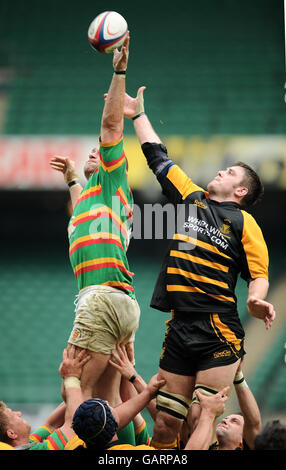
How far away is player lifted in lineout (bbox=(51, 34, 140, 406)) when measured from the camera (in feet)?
13.3

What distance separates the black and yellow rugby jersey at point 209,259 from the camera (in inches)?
156

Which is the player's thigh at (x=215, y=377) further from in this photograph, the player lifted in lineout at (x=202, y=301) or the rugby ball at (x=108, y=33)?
the rugby ball at (x=108, y=33)

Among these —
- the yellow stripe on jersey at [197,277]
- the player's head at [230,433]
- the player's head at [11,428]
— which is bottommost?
the player's head at [230,433]

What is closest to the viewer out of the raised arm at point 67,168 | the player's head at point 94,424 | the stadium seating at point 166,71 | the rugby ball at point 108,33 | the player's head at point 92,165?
the player's head at point 94,424

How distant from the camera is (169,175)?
4223 millimetres

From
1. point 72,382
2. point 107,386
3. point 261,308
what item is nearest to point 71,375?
point 72,382

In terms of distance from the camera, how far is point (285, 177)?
924cm

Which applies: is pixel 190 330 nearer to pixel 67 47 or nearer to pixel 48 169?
pixel 48 169

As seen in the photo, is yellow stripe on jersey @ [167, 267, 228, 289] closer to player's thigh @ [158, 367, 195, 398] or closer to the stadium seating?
player's thigh @ [158, 367, 195, 398]

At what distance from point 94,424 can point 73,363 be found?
0.76 meters

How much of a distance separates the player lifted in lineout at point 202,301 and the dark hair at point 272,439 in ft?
2.10

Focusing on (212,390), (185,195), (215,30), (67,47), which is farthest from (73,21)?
(212,390)

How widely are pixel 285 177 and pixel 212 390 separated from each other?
233 inches

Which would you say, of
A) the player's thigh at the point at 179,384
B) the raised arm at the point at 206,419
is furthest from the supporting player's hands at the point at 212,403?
the player's thigh at the point at 179,384
